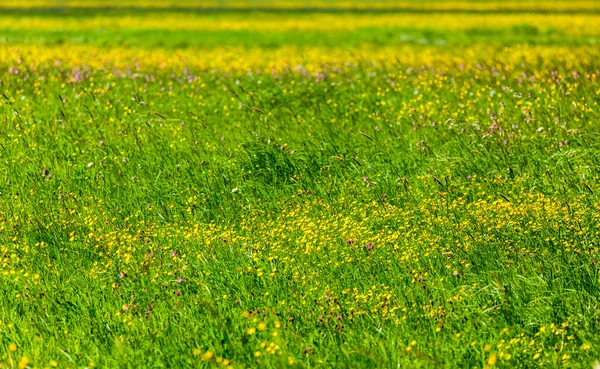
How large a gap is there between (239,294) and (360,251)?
1104mm

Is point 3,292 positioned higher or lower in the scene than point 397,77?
lower

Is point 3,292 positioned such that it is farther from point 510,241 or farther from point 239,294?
point 510,241

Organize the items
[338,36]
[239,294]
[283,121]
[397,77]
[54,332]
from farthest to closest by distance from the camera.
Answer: [338,36] → [397,77] → [283,121] → [239,294] → [54,332]

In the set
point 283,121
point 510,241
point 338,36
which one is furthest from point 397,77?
point 338,36

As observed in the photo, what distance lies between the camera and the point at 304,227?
6.16m

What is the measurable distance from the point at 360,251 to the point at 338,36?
94.2 ft

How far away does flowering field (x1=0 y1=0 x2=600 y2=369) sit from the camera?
4.62 m

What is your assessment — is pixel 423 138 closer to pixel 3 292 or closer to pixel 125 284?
pixel 125 284

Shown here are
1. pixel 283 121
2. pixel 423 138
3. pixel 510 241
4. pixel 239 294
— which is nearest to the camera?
pixel 239 294

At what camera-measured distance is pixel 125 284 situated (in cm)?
538

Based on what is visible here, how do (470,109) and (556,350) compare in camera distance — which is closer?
(556,350)

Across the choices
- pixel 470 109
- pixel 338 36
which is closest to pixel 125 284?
pixel 470 109

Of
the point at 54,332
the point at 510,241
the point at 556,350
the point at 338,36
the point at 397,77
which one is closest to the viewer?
the point at 556,350

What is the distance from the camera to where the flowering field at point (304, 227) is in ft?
15.2
